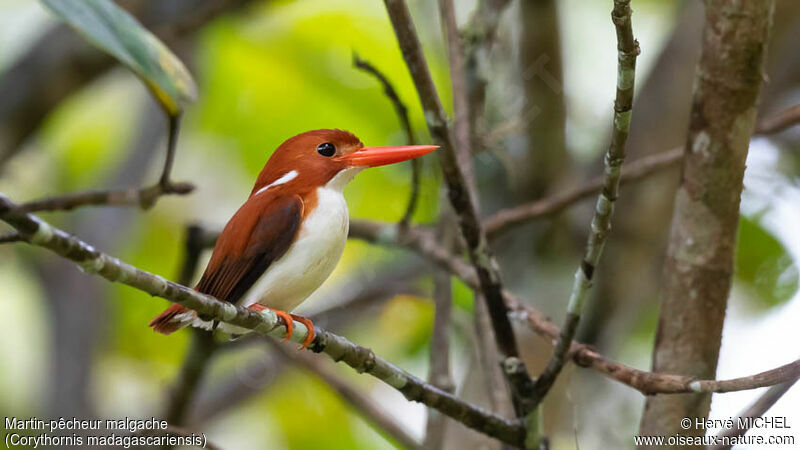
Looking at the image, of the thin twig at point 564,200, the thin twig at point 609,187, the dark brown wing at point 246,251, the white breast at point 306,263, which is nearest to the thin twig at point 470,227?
the thin twig at point 609,187

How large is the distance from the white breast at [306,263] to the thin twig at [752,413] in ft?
3.10

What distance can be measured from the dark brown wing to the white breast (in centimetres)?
2

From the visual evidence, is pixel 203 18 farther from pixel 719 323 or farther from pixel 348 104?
pixel 719 323

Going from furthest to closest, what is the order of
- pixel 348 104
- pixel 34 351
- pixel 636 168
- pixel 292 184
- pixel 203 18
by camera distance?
pixel 34 351 < pixel 348 104 < pixel 203 18 < pixel 636 168 < pixel 292 184

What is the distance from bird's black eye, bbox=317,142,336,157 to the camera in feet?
7.74

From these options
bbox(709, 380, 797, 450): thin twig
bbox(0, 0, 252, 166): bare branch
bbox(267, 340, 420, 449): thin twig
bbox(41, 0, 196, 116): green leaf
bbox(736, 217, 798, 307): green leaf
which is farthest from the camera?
bbox(736, 217, 798, 307): green leaf

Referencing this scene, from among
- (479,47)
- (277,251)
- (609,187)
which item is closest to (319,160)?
(277,251)

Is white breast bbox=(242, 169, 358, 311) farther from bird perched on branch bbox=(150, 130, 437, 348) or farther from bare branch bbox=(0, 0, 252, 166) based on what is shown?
bare branch bbox=(0, 0, 252, 166)

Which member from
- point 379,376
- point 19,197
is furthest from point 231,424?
point 379,376

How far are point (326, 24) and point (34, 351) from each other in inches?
95.0

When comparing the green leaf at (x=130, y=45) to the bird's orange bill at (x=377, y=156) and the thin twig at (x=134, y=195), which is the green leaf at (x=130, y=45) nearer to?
the thin twig at (x=134, y=195)

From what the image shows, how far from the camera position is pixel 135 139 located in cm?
421

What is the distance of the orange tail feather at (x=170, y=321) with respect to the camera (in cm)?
199

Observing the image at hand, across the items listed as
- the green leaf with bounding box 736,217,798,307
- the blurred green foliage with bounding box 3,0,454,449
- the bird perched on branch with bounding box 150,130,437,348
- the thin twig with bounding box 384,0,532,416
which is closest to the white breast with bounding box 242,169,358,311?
the bird perched on branch with bounding box 150,130,437,348
